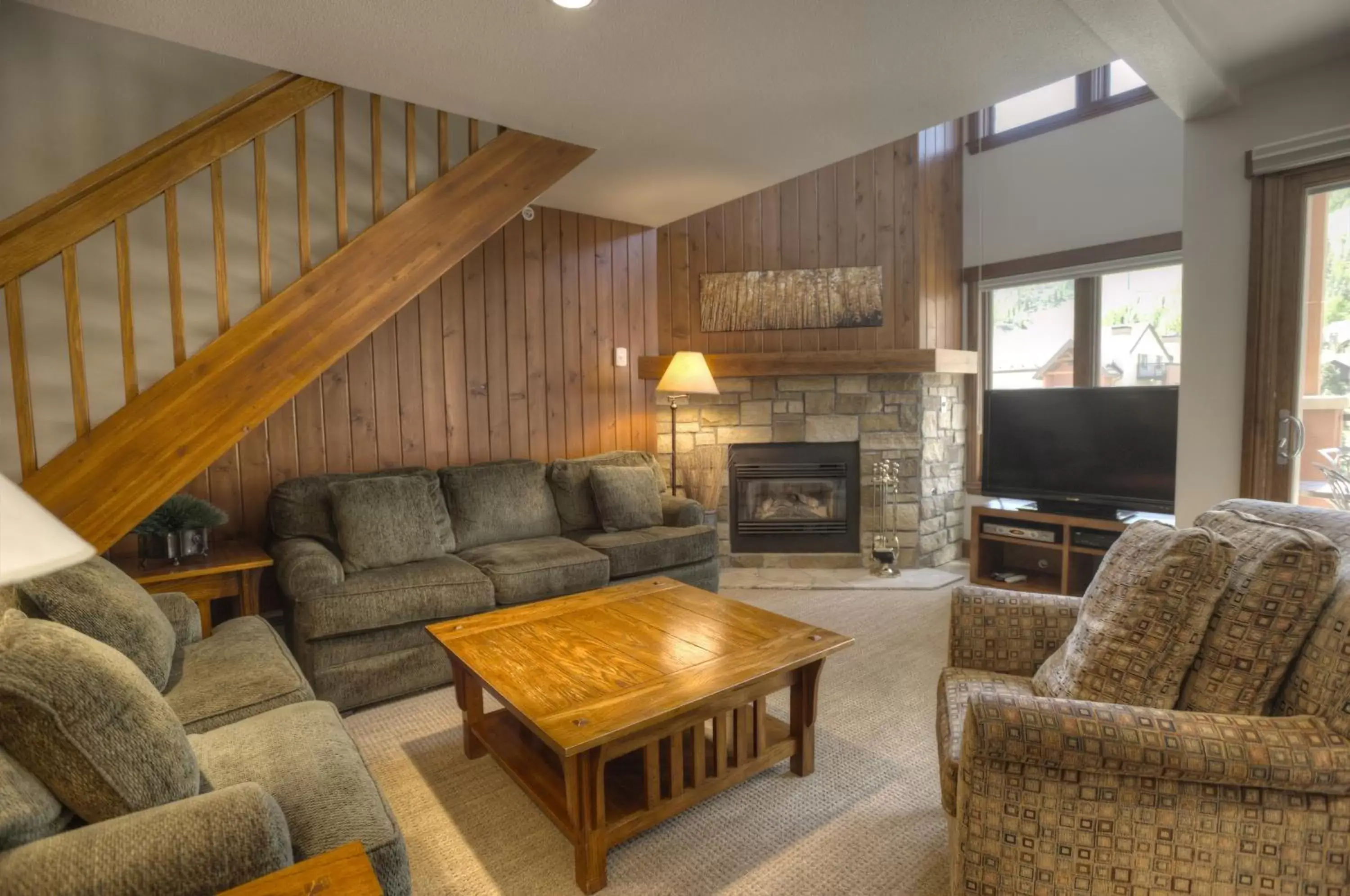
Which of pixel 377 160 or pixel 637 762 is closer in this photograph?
pixel 637 762

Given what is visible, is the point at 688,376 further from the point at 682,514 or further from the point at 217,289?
the point at 217,289

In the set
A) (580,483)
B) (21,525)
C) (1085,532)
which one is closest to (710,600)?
(580,483)

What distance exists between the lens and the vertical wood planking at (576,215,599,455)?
14.4 ft

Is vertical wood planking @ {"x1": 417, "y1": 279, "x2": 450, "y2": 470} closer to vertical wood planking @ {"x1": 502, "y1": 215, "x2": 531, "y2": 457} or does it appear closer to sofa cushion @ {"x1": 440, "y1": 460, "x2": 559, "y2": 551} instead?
sofa cushion @ {"x1": 440, "y1": 460, "x2": 559, "y2": 551}

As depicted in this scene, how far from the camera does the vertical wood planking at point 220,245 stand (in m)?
2.28

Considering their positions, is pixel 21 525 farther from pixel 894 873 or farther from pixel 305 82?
pixel 305 82

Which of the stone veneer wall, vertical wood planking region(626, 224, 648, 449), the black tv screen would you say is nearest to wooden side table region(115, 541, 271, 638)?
vertical wood planking region(626, 224, 648, 449)

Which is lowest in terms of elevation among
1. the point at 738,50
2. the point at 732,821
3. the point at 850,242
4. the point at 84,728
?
the point at 732,821

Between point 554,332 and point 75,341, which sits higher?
point 554,332

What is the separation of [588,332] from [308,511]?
1.98 meters

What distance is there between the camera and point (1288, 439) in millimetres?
2699

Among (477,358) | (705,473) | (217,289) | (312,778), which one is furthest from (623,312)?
(312,778)

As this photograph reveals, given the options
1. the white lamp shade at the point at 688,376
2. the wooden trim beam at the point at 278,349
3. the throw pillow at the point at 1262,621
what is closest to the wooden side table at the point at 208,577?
the wooden trim beam at the point at 278,349

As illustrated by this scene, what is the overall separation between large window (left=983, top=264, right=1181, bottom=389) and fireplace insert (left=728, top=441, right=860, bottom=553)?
1.29 meters
